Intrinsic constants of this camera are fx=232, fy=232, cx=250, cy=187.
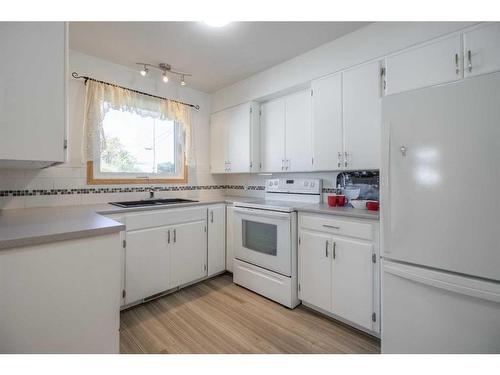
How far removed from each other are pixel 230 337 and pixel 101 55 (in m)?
2.79

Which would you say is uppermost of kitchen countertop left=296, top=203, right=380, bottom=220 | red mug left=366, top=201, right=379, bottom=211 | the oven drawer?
red mug left=366, top=201, right=379, bottom=211

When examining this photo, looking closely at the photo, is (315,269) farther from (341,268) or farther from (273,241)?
(273,241)

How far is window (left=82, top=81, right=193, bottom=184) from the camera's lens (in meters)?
2.29

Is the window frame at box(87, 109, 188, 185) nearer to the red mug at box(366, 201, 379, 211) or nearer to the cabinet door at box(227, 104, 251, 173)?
the cabinet door at box(227, 104, 251, 173)

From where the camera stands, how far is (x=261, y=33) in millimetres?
1970

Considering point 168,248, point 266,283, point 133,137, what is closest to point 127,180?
point 133,137

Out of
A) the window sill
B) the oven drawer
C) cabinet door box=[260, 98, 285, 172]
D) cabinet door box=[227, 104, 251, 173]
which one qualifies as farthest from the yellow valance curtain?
the oven drawer

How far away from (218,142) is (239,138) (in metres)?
0.43

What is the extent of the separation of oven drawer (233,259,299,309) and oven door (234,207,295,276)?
0.06 meters

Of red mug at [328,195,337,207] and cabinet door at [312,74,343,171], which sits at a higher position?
cabinet door at [312,74,343,171]

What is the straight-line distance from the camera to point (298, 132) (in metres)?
2.50

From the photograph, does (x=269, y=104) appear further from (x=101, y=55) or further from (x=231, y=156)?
(x=101, y=55)

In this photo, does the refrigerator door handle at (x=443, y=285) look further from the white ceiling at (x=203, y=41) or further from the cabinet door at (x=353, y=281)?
the white ceiling at (x=203, y=41)

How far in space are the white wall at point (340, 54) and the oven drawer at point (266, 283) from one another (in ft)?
6.24
